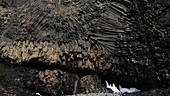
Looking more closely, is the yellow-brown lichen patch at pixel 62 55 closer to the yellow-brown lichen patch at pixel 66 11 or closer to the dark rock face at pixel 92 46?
the dark rock face at pixel 92 46

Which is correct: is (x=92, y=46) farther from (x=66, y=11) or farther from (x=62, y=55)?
(x=66, y=11)

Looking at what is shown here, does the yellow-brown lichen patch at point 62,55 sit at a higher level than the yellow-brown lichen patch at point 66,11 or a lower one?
lower

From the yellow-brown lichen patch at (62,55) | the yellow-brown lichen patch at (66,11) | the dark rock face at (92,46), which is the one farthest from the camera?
the yellow-brown lichen patch at (66,11)

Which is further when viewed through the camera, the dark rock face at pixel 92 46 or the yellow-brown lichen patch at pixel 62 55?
the yellow-brown lichen patch at pixel 62 55

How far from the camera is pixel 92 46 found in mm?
5641

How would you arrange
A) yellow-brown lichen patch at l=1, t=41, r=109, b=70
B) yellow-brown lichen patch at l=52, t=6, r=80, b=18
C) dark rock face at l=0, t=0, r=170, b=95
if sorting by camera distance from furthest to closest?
yellow-brown lichen patch at l=52, t=6, r=80, b=18 < yellow-brown lichen patch at l=1, t=41, r=109, b=70 < dark rock face at l=0, t=0, r=170, b=95

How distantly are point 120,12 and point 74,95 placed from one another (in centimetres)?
162

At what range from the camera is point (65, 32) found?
19.1 feet

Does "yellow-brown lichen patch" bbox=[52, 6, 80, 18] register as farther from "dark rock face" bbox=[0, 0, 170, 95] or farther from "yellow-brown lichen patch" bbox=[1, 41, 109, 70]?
"yellow-brown lichen patch" bbox=[1, 41, 109, 70]

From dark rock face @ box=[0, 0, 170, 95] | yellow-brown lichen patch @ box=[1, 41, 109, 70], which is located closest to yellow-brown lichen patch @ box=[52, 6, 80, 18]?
dark rock face @ box=[0, 0, 170, 95]

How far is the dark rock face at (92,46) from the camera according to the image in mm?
5285

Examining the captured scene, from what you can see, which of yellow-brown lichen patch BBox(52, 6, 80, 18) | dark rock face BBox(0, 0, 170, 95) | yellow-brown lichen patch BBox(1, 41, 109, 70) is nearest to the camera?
dark rock face BBox(0, 0, 170, 95)

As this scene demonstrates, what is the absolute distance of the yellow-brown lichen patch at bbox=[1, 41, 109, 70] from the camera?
220 inches

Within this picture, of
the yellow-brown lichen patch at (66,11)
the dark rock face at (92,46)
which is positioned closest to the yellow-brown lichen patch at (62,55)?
the dark rock face at (92,46)
